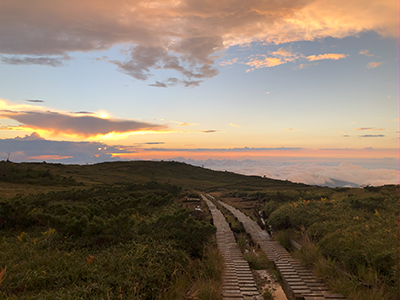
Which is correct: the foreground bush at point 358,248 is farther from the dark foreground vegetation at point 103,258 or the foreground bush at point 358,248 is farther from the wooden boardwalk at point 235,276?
the dark foreground vegetation at point 103,258

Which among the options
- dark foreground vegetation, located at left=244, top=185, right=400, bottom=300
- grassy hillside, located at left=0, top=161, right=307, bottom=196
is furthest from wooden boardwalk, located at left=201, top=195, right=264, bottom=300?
grassy hillside, located at left=0, top=161, right=307, bottom=196

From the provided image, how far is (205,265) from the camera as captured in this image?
8.39m

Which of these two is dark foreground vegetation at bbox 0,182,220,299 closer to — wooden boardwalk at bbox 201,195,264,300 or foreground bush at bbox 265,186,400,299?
wooden boardwalk at bbox 201,195,264,300

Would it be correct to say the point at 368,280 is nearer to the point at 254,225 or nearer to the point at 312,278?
the point at 312,278

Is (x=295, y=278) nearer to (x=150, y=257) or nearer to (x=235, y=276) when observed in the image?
(x=235, y=276)

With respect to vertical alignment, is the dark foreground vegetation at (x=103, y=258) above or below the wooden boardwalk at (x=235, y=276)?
above

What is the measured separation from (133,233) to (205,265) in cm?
327

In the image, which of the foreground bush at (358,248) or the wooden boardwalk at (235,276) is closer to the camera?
the foreground bush at (358,248)

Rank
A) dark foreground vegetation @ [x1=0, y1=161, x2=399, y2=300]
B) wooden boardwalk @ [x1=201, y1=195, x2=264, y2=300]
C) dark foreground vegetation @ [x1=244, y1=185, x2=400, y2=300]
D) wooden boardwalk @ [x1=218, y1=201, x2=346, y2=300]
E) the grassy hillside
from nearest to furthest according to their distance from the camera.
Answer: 1. dark foreground vegetation @ [x1=0, y1=161, x2=399, y2=300]
2. dark foreground vegetation @ [x1=244, y1=185, x2=400, y2=300]
3. wooden boardwalk @ [x1=218, y1=201, x2=346, y2=300]
4. wooden boardwalk @ [x1=201, y1=195, x2=264, y2=300]
5. the grassy hillside

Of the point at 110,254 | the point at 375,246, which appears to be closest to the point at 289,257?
the point at 375,246

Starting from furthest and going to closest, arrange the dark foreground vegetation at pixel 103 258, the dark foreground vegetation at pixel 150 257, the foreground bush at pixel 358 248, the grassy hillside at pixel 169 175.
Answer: the grassy hillside at pixel 169 175 → the foreground bush at pixel 358 248 → the dark foreground vegetation at pixel 150 257 → the dark foreground vegetation at pixel 103 258

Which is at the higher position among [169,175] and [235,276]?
[235,276]

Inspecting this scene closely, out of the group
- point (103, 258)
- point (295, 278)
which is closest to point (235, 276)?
point (295, 278)

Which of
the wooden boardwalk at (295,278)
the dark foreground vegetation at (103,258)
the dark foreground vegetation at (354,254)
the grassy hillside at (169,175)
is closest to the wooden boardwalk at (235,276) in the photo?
the dark foreground vegetation at (103,258)
